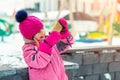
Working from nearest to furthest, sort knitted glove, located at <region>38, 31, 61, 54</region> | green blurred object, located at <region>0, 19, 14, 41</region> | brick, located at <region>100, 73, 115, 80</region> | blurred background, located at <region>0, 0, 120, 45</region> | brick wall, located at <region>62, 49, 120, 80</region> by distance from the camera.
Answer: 1. knitted glove, located at <region>38, 31, 61, 54</region>
2. brick wall, located at <region>62, 49, 120, 80</region>
3. brick, located at <region>100, 73, 115, 80</region>
4. blurred background, located at <region>0, 0, 120, 45</region>
5. green blurred object, located at <region>0, 19, 14, 41</region>

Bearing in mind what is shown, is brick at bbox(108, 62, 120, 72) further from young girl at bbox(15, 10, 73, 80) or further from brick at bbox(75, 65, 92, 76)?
young girl at bbox(15, 10, 73, 80)

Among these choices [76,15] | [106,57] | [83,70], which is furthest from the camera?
[76,15]

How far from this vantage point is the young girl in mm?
1258

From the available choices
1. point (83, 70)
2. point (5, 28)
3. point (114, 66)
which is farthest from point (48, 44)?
point (5, 28)

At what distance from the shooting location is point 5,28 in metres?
3.46

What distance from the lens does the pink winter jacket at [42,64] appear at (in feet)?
4.16

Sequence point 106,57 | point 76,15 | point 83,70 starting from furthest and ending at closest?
point 76,15, point 106,57, point 83,70

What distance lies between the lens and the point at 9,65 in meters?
1.54

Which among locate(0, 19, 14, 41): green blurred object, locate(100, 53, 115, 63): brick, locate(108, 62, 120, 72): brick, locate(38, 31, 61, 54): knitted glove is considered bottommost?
locate(108, 62, 120, 72): brick

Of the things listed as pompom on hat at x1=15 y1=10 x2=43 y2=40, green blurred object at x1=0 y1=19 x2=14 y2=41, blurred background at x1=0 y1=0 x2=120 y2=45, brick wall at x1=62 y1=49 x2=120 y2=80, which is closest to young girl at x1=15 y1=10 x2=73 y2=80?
pompom on hat at x1=15 y1=10 x2=43 y2=40

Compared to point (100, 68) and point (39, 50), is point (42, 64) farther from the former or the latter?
point (100, 68)

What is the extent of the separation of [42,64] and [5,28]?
89.8 inches

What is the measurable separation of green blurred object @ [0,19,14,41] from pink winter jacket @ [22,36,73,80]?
6.98 feet

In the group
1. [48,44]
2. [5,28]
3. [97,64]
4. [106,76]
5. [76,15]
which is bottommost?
[106,76]
